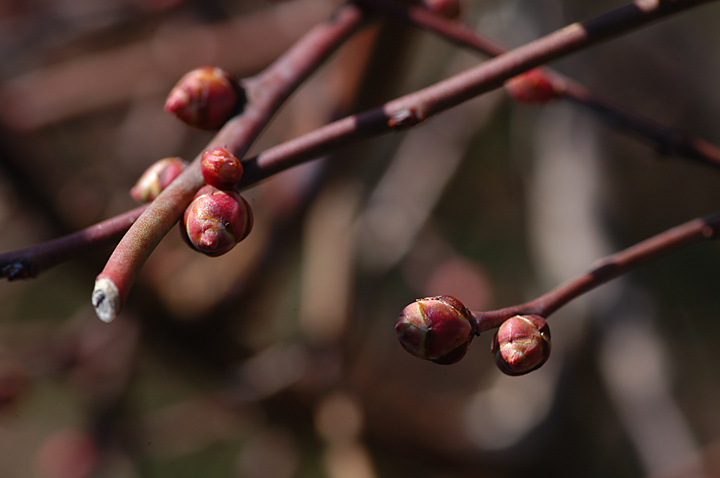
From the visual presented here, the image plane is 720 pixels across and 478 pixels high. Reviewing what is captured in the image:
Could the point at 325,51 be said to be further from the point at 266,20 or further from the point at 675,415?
the point at 266,20

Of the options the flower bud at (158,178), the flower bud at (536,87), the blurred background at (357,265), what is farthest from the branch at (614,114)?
the blurred background at (357,265)

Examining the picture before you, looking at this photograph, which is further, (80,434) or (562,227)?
(80,434)

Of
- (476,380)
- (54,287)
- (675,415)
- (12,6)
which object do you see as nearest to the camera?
(675,415)

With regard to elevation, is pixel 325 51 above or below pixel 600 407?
above

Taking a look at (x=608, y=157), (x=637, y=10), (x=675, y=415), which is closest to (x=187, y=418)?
(x=675, y=415)

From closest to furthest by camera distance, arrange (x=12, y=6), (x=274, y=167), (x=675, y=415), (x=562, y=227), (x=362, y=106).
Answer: (x=274, y=167)
(x=362, y=106)
(x=675, y=415)
(x=562, y=227)
(x=12, y=6)

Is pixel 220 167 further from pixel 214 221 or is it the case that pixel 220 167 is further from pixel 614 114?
pixel 614 114
